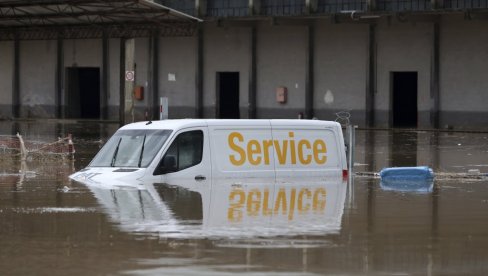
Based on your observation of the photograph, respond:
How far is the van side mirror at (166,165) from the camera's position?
56.6ft

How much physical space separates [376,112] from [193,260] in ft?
134

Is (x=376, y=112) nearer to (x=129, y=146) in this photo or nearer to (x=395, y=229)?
(x=129, y=146)

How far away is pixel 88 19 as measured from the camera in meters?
50.5

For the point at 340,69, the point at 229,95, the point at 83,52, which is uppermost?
the point at 83,52

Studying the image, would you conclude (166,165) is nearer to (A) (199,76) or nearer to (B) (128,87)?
(B) (128,87)

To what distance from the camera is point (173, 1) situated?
5625 cm

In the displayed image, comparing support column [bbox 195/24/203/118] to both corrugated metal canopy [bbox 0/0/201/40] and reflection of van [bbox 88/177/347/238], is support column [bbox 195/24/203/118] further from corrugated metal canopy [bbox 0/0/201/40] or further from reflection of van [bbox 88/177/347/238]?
reflection of van [bbox 88/177/347/238]

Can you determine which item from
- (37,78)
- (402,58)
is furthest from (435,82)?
(37,78)

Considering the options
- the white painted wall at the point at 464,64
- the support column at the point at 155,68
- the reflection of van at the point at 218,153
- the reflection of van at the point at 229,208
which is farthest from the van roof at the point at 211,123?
the support column at the point at 155,68

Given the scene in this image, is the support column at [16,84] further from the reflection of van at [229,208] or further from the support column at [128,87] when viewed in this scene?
the reflection of van at [229,208]

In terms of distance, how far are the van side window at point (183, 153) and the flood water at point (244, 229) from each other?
0.48 metres

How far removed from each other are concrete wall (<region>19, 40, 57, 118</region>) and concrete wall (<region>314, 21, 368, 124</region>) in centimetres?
1709

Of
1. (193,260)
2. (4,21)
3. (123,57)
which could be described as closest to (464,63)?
(123,57)

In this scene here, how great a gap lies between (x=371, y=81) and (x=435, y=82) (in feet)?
10.9
